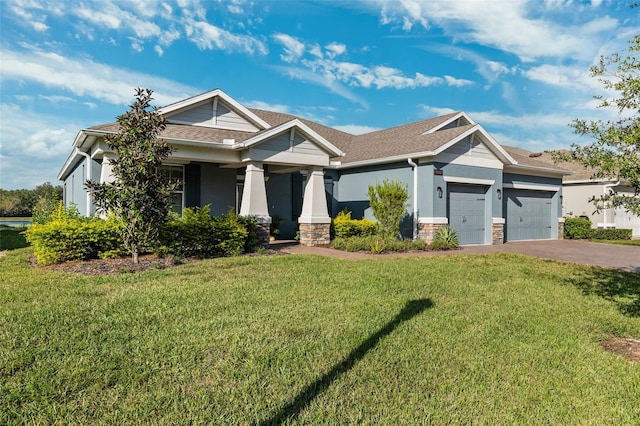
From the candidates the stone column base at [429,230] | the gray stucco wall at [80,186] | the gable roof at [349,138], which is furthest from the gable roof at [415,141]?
the gray stucco wall at [80,186]

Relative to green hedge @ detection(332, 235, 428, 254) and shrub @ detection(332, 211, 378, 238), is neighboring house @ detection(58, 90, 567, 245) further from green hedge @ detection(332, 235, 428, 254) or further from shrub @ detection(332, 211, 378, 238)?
green hedge @ detection(332, 235, 428, 254)

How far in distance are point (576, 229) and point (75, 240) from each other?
20964 millimetres

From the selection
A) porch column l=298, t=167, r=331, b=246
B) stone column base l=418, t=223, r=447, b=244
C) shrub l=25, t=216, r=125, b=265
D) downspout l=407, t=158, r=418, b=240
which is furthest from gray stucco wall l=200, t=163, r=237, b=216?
stone column base l=418, t=223, r=447, b=244

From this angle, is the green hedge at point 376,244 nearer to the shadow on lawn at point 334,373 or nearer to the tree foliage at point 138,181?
the tree foliage at point 138,181

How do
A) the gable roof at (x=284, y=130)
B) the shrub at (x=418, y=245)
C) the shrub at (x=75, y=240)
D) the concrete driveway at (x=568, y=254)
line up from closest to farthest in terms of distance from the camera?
the shrub at (x=75, y=240) → the concrete driveway at (x=568, y=254) → the gable roof at (x=284, y=130) → the shrub at (x=418, y=245)

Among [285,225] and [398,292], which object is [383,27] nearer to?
[285,225]

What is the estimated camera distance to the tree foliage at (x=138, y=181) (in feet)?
27.0

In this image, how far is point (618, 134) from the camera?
14.9 feet

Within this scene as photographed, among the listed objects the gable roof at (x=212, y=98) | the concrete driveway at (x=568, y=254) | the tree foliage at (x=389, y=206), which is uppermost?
the gable roof at (x=212, y=98)

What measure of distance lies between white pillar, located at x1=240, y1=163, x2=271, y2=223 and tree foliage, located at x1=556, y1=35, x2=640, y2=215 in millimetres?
8466

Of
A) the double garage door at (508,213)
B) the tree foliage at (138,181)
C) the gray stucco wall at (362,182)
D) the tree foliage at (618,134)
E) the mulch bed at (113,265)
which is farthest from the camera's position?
the double garage door at (508,213)

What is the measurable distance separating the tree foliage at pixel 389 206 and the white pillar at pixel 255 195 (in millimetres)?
3752

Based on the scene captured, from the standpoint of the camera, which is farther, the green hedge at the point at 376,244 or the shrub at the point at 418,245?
the shrub at the point at 418,245

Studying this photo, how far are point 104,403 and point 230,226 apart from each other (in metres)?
7.59
